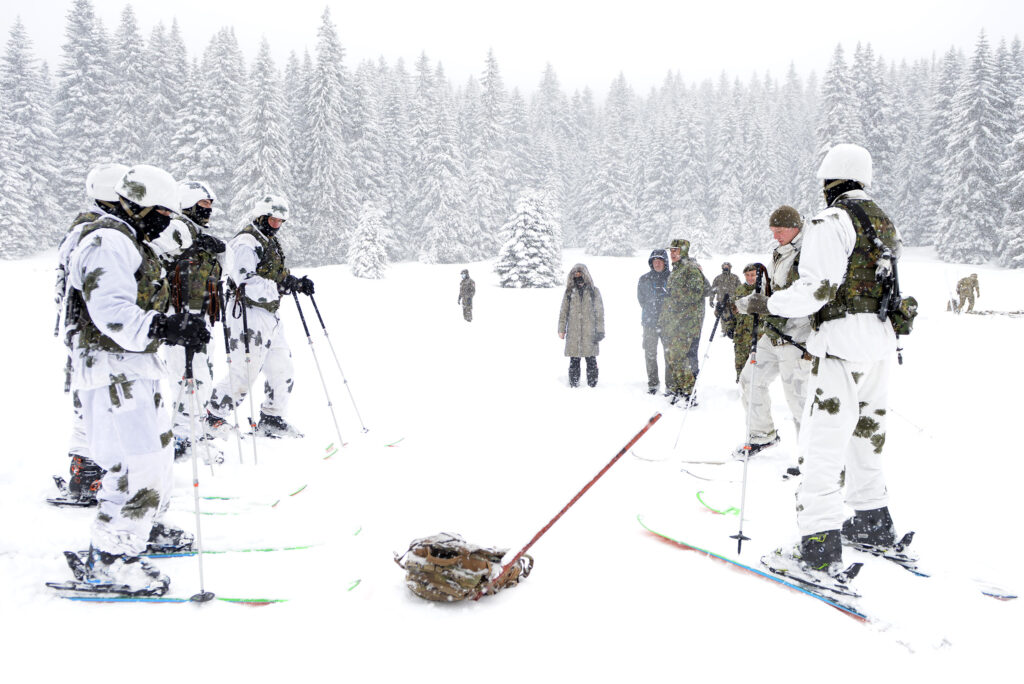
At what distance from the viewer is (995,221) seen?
35.1 meters

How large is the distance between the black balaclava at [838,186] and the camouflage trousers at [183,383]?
17.2 feet

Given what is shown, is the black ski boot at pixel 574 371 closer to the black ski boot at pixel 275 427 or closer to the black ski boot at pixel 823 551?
the black ski boot at pixel 275 427

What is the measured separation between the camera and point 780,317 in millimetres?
5215

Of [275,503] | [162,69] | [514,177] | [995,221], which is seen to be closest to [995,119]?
[995,221]

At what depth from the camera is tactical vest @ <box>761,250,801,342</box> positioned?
178 inches

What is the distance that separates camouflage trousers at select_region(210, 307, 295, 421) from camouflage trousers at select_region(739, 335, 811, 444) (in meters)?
5.13

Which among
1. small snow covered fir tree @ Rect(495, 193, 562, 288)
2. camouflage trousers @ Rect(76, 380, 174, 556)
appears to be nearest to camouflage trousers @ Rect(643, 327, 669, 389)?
camouflage trousers @ Rect(76, 380, 174, 556)

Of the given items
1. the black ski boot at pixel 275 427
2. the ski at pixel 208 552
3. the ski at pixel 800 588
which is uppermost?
the black ski boot at pixel 275 427

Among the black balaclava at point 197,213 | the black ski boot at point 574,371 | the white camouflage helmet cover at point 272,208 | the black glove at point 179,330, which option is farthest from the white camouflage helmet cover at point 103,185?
the black ski boot at point 574,371

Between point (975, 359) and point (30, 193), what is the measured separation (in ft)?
142

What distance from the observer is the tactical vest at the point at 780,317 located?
453 centimetres

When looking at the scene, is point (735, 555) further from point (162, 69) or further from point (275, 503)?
point (162, 69)

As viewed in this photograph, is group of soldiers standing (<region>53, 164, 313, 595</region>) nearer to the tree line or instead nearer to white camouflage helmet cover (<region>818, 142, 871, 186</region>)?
white camouflage helmet cover (<region>818, 142, 871, 186</region>)

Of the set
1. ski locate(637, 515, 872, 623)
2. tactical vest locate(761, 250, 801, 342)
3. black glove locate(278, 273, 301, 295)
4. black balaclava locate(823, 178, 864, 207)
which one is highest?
black balaclava locate(823, 178, 864, 207)
